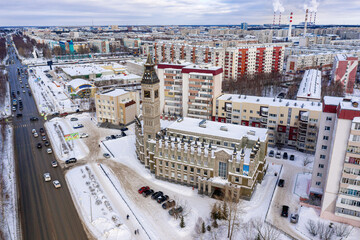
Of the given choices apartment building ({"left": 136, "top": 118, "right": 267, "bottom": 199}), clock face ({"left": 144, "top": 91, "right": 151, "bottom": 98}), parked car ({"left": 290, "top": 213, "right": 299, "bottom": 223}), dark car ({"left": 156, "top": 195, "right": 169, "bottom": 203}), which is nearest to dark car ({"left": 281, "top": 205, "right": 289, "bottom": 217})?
parked car ({"left": 290, "top": 213, "right": 299, "bottom": 223})

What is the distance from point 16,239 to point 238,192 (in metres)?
39.8

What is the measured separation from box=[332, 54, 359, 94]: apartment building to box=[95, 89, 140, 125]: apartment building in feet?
351

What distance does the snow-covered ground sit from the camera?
45.4m

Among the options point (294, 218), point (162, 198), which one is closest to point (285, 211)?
point (294, 218)

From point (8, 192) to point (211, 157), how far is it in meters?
43.4

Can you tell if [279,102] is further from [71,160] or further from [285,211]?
[71,160]

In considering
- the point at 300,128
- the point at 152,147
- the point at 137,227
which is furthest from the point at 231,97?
the point at 137,227

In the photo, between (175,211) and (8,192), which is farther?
(8,192)

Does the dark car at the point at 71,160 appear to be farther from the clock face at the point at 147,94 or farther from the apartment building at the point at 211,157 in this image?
the clock face at the point at 147,94

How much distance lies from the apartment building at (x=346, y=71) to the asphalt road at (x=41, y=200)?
13668 cm

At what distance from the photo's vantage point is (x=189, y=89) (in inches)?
3583

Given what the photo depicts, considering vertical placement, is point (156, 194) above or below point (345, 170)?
below

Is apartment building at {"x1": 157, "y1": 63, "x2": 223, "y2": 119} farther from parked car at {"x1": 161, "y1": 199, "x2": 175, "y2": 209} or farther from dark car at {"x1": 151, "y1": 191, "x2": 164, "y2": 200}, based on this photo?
parked car at {"x1": 161, "y1": 199, "x2": 175, "y2": 209}

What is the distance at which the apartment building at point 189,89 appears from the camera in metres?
86.8
